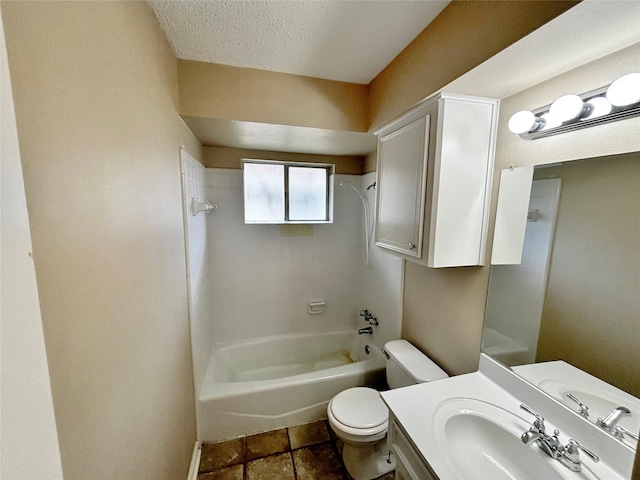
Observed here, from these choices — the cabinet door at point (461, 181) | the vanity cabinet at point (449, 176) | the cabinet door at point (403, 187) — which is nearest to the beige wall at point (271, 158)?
the cabinet door at point (403, 187)

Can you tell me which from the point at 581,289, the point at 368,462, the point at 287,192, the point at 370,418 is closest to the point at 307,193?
the point at 287,192

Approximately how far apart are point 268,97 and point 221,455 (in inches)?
92.9

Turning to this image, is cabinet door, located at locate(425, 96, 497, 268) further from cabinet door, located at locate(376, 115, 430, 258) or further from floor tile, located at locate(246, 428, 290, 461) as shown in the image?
floor tile, located at locate(246, 428, 290, 461)

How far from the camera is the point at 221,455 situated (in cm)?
168

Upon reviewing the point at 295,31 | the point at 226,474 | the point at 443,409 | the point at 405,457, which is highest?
the point at 295,31

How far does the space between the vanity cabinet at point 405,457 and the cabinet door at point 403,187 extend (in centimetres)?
78

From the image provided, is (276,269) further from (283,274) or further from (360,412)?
(360,412)

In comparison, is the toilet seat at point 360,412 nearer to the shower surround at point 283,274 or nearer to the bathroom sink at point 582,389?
the shower surround at point 283,274

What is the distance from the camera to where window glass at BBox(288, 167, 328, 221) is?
7.80 feet

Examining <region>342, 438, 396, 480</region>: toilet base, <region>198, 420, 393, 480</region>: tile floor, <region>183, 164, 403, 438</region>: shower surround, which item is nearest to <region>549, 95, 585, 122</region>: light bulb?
<region>183, 164, 403, 438</region>: shower surround

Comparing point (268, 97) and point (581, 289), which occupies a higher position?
point (268, 97)

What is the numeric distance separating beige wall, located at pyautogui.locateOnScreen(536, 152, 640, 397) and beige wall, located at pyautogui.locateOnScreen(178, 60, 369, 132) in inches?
44.9

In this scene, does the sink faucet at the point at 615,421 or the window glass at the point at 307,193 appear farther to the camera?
the window glass at the point at 307,193

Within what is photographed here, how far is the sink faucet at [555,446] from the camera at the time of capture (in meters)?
0.79
